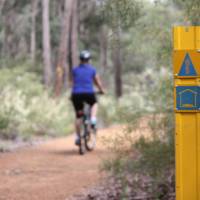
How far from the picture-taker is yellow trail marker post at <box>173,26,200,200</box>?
4.54m

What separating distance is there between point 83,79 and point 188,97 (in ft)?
A: 24.4

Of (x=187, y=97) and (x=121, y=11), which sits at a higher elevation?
(x=121, y=11)

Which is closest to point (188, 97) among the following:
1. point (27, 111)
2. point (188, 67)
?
point (188, 67)

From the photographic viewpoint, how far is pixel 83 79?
11.9m

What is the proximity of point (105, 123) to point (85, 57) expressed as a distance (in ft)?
34.5

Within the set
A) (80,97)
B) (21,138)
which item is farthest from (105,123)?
(80,97)

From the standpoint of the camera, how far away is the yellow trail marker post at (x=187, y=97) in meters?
4.54

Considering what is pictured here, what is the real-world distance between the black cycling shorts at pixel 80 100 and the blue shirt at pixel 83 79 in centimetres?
8

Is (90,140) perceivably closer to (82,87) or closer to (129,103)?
(82,87)

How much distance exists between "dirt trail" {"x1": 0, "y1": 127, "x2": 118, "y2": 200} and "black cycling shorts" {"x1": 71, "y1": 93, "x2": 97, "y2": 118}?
35.2 inches

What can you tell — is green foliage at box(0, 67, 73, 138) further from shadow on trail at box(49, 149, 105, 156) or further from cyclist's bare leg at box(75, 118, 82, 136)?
cyclist's bare leg at box(75, 118, 82, 136)

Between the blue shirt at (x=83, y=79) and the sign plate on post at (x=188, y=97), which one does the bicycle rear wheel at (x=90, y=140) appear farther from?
the sign plate on post at (x=188, y=97)

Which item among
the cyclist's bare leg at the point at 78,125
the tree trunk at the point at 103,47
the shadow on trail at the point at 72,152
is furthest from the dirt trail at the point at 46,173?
the tree trunk at the point at 103,47

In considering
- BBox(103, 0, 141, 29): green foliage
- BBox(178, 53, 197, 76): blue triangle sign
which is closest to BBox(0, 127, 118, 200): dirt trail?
BBox(103, 0, 141, 29): green foliage
